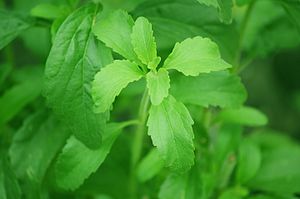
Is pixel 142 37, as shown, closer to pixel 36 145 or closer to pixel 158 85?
pixel 158 85

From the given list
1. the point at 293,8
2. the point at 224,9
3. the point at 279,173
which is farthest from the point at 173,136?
the point at 279,173

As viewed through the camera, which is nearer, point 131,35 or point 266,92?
point 131,35

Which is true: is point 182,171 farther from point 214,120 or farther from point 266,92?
point 266,92

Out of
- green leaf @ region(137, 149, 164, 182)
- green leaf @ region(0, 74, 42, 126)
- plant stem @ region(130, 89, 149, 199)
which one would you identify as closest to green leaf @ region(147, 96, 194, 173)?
plant stem @ region(130, 89, 149, 199)

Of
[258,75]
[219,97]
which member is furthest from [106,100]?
[258,75]

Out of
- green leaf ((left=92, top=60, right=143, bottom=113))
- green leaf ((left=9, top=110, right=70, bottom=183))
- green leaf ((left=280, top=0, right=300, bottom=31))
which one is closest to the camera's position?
green leaf ((left=92, top=60, right=143, bottom=113))

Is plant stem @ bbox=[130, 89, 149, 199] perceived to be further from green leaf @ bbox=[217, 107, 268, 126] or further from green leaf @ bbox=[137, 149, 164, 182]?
green leaf @ bbox=[217, 107, 268, 126]
